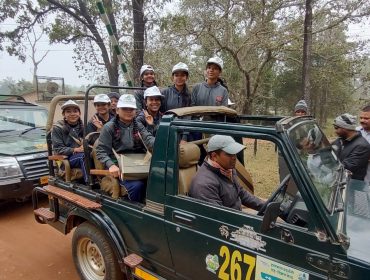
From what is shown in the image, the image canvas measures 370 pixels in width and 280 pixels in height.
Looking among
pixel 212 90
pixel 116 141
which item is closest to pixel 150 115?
pixel 116 141

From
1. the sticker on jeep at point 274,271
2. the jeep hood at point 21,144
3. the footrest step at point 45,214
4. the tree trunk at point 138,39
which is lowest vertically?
the footrest step at point 45,214

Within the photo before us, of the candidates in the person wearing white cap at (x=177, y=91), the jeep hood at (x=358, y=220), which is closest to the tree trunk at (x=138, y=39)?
the person wearing white cap at (x=177, y=91)

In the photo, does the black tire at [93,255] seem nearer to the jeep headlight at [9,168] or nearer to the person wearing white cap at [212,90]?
the person wearing white cap at [212,90]

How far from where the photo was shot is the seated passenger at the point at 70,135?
4047mm

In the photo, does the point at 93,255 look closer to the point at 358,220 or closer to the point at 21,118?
the point at 358,220

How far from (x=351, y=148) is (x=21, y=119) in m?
6.04

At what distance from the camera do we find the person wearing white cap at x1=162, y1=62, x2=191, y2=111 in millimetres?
4059

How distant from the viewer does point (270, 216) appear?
1950 millimetres

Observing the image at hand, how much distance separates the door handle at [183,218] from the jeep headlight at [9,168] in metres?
A: 3.63

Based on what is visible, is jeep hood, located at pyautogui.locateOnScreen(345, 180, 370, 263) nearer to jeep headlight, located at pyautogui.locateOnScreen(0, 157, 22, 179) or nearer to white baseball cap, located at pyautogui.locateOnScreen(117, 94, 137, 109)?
white baseball cap, located at pyautogui.locateOnScreen(117, 94, 137, 109)

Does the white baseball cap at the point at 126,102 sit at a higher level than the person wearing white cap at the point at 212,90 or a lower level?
lower

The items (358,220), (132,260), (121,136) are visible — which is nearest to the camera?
(358,220)

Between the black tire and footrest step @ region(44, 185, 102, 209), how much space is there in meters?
0.27

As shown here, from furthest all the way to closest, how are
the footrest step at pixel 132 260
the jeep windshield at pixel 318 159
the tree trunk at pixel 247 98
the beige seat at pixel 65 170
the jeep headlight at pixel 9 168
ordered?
the tree trunk at pixel 247 98 → the jeep headlight at pixel 9 168 → the beige seat at pixel 65 170 → the footrest step at pixel 132 260 → the jeep windshield at pixel 318 159
